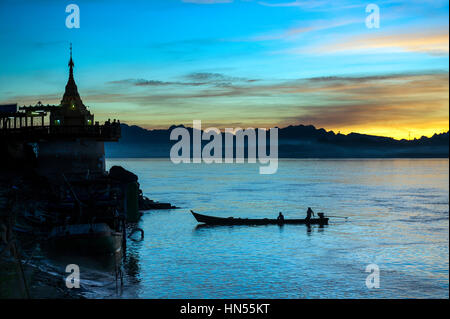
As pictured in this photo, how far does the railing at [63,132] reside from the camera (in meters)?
55.9

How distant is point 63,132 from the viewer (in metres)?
56.8

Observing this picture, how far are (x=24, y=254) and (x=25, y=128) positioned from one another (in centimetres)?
2773

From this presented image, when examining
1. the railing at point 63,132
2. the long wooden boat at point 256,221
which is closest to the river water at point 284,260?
the long wooden boat at point 256,221

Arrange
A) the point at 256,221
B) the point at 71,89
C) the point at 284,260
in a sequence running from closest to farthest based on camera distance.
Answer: the point at 284,260 < the point at 256,221 < the point at 71,89

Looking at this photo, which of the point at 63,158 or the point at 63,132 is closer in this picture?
the point at 63,158

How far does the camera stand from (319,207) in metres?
99.1

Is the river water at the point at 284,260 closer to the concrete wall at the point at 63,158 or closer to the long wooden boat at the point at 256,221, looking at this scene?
the long wooden boat at the point at 256,221

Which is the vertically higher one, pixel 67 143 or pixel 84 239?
pixel 67 143

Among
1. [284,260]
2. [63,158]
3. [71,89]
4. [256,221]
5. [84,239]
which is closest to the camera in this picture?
[84,239]

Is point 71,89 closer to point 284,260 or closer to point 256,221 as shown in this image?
point 256,221

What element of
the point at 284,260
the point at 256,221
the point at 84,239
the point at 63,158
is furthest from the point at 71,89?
the point at 284,260
